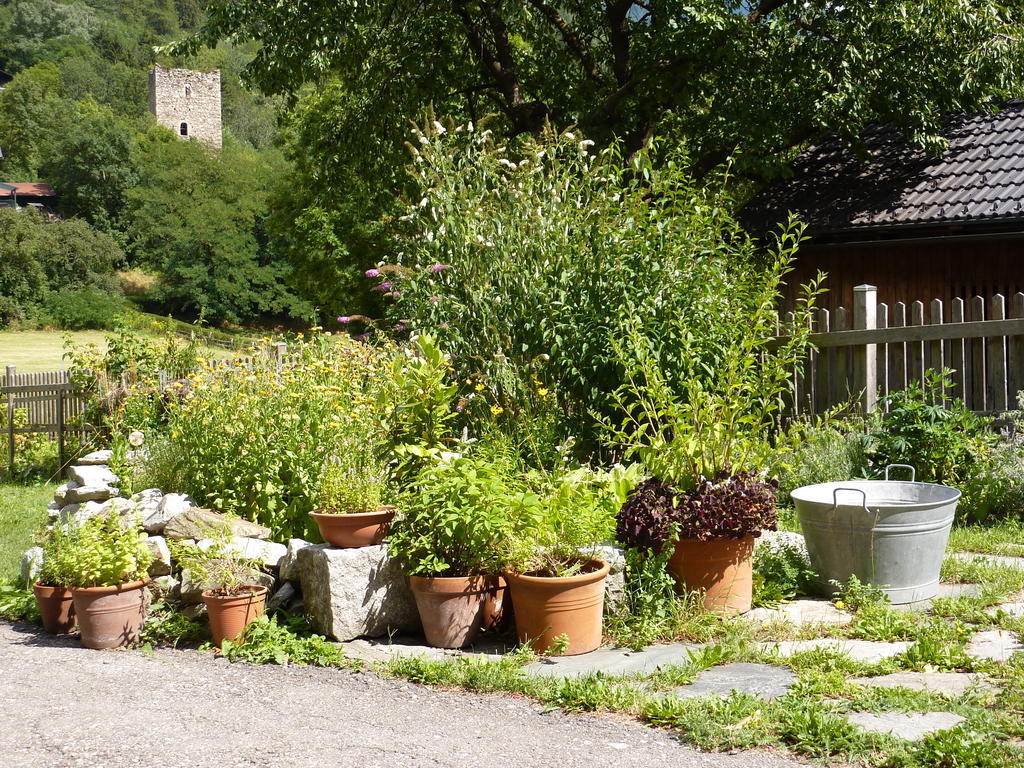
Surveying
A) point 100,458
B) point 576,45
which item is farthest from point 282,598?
point 576,45

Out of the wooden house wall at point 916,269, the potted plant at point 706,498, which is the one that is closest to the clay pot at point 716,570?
the potted plant at point 706,498

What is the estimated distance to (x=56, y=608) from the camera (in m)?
5.16

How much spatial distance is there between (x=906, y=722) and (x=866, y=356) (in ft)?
16.1

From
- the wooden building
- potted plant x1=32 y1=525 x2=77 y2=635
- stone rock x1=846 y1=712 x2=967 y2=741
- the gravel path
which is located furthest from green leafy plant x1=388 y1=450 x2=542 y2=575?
the wooden building

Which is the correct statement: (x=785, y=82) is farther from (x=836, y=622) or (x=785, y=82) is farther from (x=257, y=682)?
(x=257, y=682)

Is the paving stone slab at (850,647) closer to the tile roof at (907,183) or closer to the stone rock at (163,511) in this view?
the stone rock at (163,511)

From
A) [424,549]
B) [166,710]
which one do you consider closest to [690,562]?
[424,549]

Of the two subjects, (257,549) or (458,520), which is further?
(257,549)

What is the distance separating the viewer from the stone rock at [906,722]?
3225 mm

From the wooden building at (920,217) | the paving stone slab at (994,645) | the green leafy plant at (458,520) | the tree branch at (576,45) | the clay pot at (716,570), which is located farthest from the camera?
the tree branch at (576,45)

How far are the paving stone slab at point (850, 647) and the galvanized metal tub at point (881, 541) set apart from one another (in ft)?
2.02

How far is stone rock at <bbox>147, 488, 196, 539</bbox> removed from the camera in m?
5.53

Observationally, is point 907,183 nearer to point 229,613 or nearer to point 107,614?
point 229,613

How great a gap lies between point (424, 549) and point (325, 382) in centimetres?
228
